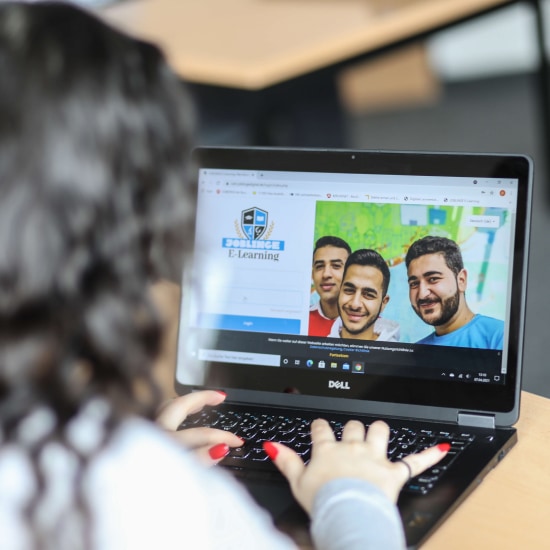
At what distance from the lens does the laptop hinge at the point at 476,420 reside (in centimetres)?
89

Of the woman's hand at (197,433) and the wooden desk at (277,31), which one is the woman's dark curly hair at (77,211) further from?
the wooden desk at (277,31)

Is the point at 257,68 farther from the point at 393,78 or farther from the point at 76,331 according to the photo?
the point at 393,78

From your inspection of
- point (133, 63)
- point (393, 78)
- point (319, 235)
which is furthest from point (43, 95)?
point (393, 78)

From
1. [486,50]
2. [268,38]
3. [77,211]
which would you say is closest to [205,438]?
[77,211]

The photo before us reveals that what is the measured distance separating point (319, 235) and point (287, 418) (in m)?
0.21

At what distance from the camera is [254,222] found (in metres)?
0.96

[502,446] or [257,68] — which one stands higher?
[257,68]

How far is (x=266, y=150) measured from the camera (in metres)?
0.97

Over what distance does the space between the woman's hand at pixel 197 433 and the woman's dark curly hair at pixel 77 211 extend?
239mm

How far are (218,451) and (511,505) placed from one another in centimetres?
29

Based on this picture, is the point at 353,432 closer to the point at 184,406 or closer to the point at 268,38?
the point at 184,406

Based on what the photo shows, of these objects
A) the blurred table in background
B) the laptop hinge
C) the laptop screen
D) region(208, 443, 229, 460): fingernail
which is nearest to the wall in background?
the blurred table in background

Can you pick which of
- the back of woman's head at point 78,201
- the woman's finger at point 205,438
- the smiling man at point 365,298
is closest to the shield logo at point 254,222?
the smiling man at point 365,298

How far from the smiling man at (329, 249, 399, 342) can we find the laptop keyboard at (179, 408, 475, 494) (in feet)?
0.34
